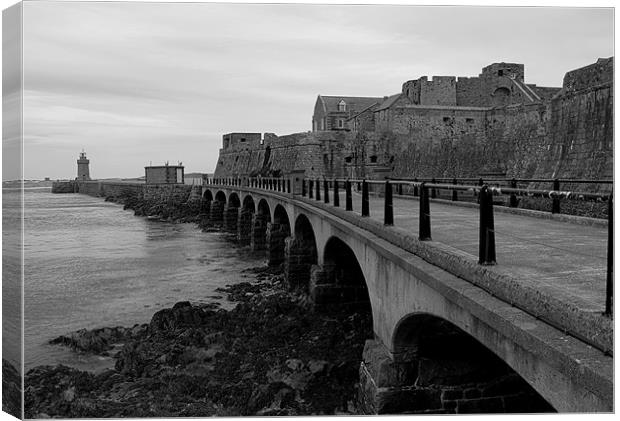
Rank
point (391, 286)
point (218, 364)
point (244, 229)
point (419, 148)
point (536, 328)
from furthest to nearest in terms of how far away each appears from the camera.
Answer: point (244, 229) < point (419, 148) < point (218, 364) < point (391, 286) < point (536, 328)

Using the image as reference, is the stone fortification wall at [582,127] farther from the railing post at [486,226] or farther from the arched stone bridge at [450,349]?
the railing post at [486,226]

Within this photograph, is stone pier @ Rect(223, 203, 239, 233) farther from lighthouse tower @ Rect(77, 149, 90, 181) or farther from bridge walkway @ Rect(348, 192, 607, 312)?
lighthouse tower @ Rect(77, 149, 90, 181)

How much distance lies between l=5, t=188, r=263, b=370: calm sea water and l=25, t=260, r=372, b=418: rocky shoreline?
1129 millimetres

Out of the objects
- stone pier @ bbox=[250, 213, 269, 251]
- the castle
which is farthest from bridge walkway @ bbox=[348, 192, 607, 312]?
stone pier @ bbox=[250, 213, 269, 251]

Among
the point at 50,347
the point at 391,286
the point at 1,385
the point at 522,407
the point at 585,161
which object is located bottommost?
the point at 50,347

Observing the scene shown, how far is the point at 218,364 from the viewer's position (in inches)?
433

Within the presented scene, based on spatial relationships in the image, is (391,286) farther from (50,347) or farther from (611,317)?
(50,347)

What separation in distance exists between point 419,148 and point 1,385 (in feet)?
74.1

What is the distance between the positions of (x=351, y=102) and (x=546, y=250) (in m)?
59.5

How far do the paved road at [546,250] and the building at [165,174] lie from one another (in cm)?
5745

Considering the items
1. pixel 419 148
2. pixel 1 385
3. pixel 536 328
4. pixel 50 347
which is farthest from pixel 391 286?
pixel 419 148

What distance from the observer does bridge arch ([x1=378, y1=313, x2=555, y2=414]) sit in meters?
6.60

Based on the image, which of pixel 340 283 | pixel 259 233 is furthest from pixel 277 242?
pixel 340 283

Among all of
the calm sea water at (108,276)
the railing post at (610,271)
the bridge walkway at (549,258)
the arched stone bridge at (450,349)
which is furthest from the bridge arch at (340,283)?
the railing post at (610,271)
